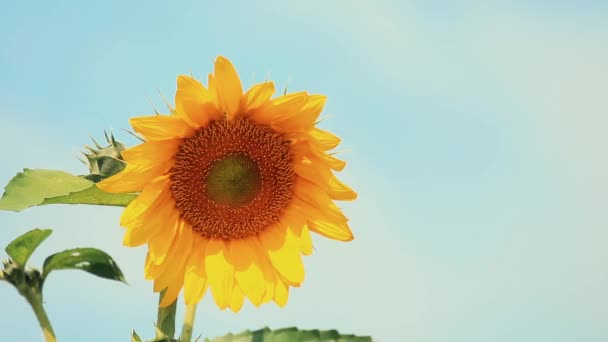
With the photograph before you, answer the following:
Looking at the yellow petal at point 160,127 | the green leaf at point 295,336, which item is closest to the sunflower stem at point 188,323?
the green leaf at point 295,336

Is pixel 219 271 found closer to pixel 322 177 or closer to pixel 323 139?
pixel 322 177

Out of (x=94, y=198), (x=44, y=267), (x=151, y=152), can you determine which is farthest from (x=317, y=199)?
(x=44, y=267)

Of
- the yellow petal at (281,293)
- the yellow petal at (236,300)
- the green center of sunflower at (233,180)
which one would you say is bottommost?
the yellow petal at (236,300)

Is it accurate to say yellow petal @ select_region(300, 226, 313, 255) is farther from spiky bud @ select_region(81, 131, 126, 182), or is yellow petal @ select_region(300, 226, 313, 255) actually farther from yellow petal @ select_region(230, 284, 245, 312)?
spiky bud @ select_region(81, 131, 126, 182)

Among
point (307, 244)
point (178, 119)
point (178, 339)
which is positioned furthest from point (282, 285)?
point (178, 119)

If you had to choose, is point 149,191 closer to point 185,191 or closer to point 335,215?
point 185,191

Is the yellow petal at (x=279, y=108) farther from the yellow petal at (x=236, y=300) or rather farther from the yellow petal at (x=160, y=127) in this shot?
the yellow petal at (x=236, y=300)
